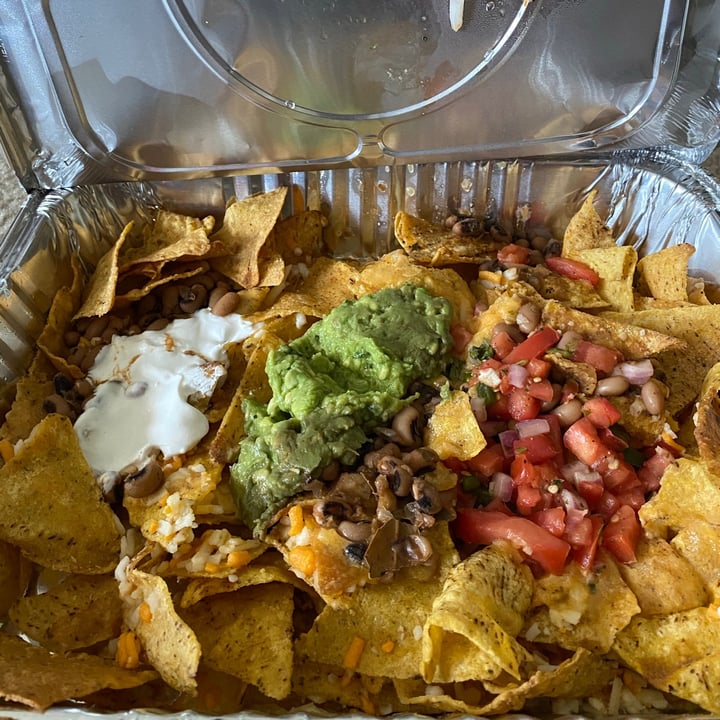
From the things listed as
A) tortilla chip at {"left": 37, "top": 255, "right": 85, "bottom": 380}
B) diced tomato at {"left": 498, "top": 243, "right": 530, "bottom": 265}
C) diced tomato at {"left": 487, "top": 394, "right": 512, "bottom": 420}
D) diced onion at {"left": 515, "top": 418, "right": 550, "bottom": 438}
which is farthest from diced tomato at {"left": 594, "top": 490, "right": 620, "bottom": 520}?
tortilla chip at {"left": 37, "top": 255, "right": 85, "bottom": 380}

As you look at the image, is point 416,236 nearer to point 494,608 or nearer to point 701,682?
point 494,608

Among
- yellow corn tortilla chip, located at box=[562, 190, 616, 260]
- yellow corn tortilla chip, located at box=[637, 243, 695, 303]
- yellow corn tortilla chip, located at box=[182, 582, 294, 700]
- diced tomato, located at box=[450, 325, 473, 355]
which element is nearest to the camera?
yellow corn tortilla chip, located at box=[182, 582, 294, 700]

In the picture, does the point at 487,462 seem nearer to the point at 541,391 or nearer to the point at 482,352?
the point at 541,391

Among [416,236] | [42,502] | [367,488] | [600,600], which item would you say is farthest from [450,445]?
[42,502]

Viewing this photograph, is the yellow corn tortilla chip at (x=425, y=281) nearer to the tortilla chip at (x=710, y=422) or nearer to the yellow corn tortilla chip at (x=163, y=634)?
the tortilla chip at (x=710, y=422)

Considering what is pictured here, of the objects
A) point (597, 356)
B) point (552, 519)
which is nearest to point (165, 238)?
point (597, 356)

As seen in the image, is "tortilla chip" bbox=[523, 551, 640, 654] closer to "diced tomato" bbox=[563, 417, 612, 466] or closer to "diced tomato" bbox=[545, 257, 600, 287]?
"diced tomato" bbox=[563, 417, 612, 466]

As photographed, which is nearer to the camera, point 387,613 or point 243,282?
point 387,613
